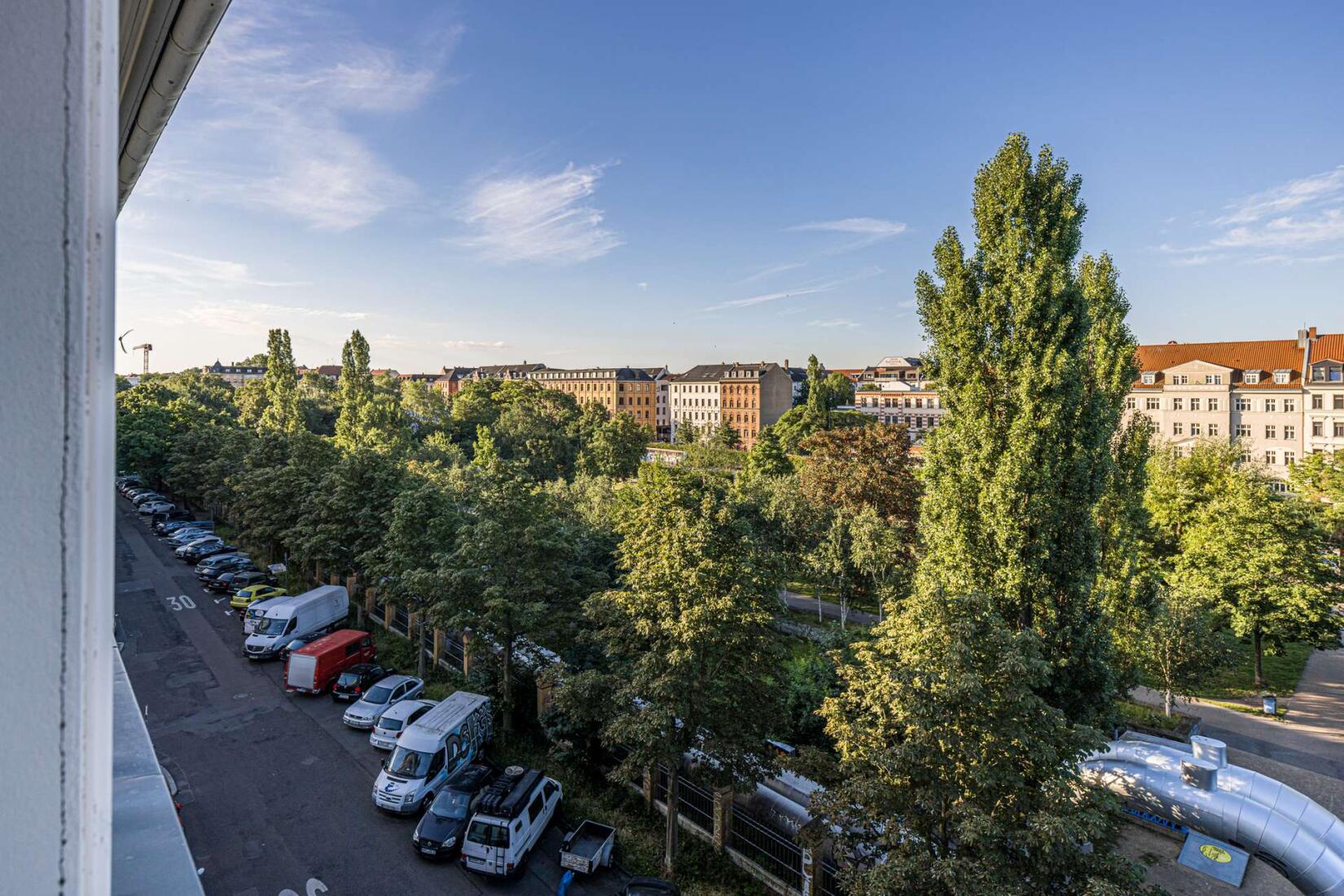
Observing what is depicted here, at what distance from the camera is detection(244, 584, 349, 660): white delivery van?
20406 mm

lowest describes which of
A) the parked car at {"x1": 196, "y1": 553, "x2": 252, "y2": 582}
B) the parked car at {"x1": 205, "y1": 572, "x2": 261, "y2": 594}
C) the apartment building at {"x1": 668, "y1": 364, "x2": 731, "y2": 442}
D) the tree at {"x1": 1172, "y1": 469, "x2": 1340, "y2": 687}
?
the parked car at {"x1": 205, "y1": 572, "x2": 261, "y2": 594}

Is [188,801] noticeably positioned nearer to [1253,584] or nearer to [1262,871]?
[1262,871]

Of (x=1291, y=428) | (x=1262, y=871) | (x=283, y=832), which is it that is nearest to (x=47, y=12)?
(x=283, y=832)

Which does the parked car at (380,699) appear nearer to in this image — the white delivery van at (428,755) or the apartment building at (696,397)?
the white delivery van at (428,755)

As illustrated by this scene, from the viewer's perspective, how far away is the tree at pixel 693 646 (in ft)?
37.6

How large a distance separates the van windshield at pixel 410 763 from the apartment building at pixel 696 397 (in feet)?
261

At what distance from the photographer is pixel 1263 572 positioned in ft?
71.9

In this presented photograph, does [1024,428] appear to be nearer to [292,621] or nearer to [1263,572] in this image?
[1263,572]

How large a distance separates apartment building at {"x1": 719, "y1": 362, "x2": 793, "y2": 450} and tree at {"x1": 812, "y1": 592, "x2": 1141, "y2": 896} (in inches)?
3199

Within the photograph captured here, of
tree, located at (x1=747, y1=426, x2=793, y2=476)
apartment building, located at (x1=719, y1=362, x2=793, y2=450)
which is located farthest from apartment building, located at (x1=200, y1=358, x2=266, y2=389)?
tree, located at (x1=747, y1=426, x2=793, y2=476)

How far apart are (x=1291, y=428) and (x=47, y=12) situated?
68836mm

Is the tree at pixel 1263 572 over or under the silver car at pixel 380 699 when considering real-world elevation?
over

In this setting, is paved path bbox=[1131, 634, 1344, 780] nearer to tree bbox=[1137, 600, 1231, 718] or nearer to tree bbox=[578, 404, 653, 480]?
tree bbox=[1137, 600, 1231, 718]

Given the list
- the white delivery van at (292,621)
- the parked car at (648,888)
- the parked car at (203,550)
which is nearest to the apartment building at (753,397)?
the parked car at (203,550)
